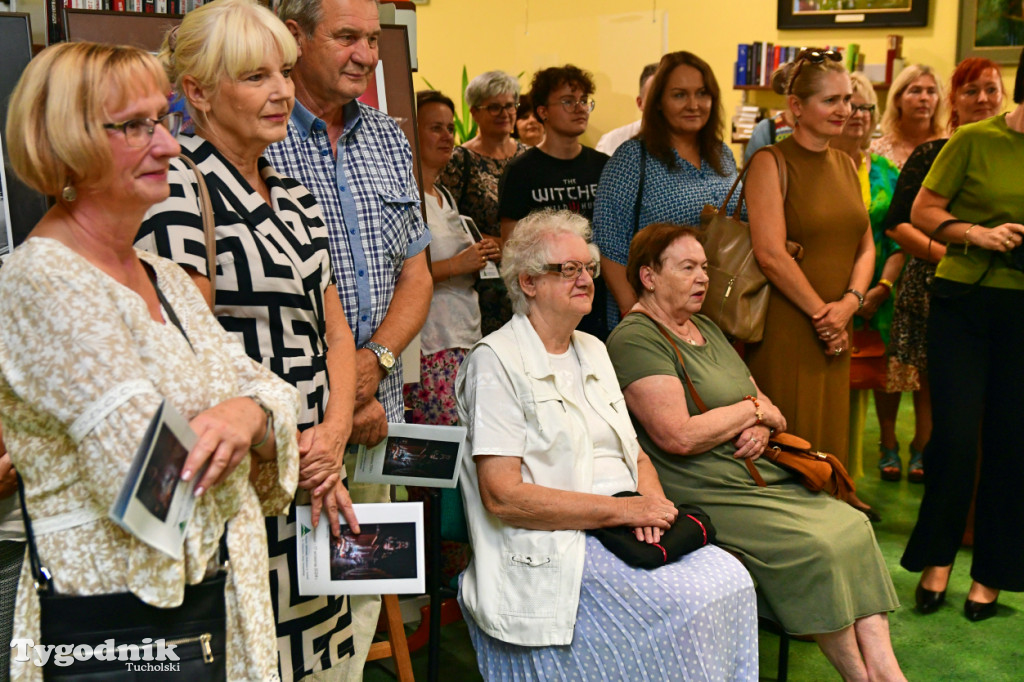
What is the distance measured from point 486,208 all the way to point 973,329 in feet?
5.88

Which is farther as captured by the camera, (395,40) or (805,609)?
(395,40)

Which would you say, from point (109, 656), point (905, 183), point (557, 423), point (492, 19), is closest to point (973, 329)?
point (905, 183)

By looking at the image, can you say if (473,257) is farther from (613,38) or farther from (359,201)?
(613,38)

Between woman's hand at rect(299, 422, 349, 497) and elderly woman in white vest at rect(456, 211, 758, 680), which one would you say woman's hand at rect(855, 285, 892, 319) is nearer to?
elderly woman in white vest at rect(456, 211, 758, 680)

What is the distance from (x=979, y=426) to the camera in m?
3.14

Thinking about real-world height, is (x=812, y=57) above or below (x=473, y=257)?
above

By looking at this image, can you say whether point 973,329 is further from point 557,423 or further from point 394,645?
point 394,645

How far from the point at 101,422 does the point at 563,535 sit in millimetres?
1228

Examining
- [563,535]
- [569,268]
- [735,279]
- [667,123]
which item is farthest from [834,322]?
[563,535]

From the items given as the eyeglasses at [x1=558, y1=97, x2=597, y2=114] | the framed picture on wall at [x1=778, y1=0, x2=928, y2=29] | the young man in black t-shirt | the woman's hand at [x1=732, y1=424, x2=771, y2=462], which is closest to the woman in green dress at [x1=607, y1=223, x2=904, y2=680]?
the woman's hand at [x1=732, y1=424, x2=771, y2=462]

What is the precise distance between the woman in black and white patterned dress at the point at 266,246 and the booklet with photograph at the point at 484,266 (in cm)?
153

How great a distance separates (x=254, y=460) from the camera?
1.51m

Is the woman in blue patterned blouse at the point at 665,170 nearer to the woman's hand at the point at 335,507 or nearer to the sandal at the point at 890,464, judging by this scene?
the woman's hand at the point at 335,507

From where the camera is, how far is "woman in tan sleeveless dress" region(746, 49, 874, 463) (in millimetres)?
3111
